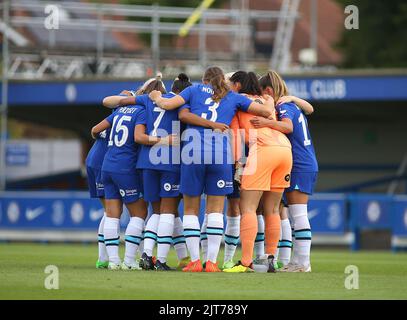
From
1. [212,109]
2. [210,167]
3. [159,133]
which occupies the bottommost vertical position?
[210,167]

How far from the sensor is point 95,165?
14.3 meters

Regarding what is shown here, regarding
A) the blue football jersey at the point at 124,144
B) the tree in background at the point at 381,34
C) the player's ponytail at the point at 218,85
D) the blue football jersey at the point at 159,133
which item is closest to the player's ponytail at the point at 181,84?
the blue football jersey at the point at 159,133

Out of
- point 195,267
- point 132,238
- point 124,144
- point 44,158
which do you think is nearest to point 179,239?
point 132,238

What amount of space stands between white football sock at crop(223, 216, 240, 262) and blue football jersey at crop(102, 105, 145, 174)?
1.33m

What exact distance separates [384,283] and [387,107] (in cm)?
1937

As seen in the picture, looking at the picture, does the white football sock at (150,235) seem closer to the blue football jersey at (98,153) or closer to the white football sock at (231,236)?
the white football sock at (231,236)

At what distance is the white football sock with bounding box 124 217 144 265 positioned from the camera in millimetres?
13445

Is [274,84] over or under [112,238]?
over

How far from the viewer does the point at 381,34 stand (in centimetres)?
4400

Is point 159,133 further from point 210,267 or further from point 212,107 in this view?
point 210,267

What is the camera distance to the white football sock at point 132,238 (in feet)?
44.1

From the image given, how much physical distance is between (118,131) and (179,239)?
157 centimetres
